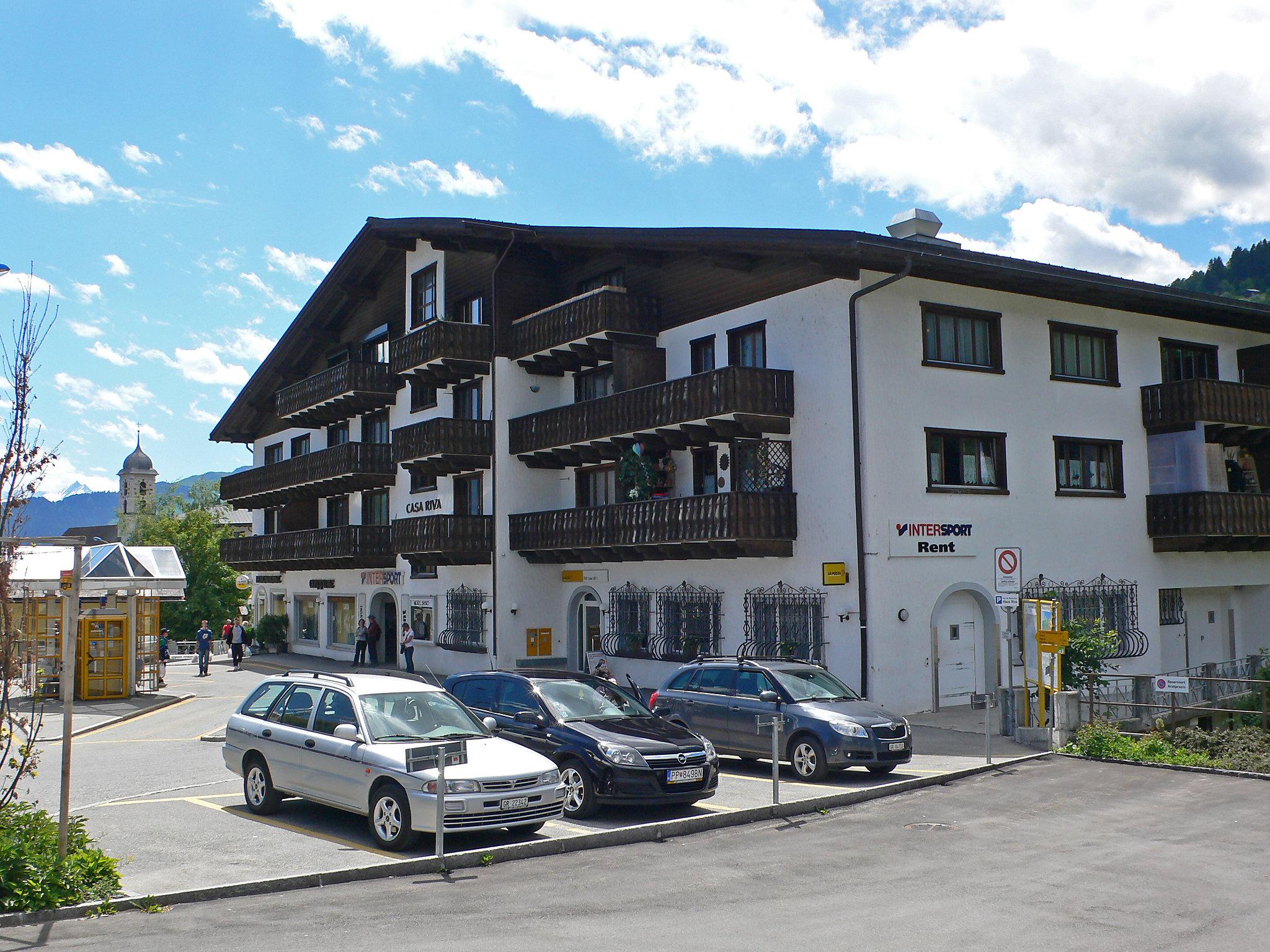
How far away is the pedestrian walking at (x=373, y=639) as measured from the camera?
3856 centimetres

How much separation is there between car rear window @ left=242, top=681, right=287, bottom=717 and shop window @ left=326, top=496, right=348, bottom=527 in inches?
1184

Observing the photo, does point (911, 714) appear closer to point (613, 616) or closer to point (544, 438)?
point (613, 616)

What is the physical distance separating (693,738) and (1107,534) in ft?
55.4

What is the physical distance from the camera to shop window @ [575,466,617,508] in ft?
99.0

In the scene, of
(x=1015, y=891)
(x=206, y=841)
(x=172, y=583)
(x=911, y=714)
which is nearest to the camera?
(x=1015, y=891)

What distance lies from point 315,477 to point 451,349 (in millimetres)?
11599

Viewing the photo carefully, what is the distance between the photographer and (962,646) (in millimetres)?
23703

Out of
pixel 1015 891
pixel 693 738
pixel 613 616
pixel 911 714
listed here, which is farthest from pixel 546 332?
pixel 1015 891

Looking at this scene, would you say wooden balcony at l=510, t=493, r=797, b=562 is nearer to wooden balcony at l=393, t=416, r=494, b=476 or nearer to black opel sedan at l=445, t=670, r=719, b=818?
wooden balcony at l=393, t=416, r=494, b=476

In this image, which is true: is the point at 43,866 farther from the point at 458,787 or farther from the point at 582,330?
the point at 582,330

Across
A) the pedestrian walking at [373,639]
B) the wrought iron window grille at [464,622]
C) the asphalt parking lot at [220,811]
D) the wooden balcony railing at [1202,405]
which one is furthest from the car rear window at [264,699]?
the pedestrian walking at [373,639]

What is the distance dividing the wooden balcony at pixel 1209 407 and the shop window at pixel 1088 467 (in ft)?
4.80

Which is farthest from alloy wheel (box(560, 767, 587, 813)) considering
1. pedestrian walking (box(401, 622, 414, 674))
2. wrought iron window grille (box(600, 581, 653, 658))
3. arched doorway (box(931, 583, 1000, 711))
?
pedestrian walking (box(401, 622, 414, 674))

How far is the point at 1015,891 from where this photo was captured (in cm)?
949
